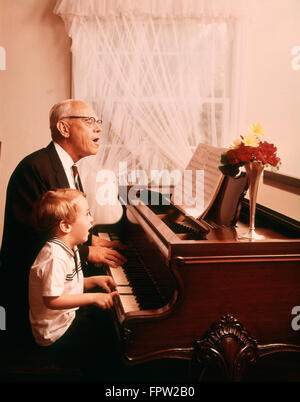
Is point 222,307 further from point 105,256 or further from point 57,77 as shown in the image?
point 57,77

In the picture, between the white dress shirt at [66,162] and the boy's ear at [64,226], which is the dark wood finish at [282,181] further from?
the boy's ear at [64,226]

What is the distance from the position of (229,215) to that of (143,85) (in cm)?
276

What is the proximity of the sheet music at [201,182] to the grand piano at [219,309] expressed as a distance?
0.35 m

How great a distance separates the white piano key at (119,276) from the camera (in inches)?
87.2

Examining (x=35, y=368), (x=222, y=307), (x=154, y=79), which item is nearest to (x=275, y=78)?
(x=154, y=79)

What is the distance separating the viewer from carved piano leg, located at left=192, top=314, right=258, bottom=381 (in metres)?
1.84

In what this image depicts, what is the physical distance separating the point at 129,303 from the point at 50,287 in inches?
12.3

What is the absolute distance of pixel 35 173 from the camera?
8.25 ft

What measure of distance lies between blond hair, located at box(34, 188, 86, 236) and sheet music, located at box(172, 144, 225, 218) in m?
0.57

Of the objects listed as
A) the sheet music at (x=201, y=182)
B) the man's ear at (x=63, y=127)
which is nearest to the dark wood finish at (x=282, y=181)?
the sheet music at (x=201, y=182)

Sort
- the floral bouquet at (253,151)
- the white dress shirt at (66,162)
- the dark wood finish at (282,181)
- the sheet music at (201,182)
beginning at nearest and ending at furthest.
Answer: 1. the floral bouquet at (253,151)
2. the sheet music at (201,182)
3. the white dress shirt at (66,162)
4. the dark wood finish at (282,181)

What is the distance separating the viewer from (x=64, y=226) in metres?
2.06

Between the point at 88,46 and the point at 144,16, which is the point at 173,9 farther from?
the point at 88,46

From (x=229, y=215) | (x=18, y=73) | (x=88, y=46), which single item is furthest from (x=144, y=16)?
(x=229, y=215)
